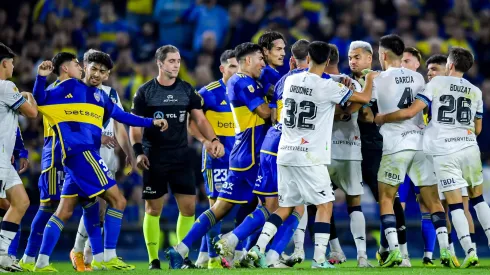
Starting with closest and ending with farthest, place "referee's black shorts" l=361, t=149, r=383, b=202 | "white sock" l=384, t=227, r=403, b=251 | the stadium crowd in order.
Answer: "white sock" l=384, t=227, r=403, b=251
"referee's black shorts" l=361, t=149, r=383, b=202
the stadium crowd

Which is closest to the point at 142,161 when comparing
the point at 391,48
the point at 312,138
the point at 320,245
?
the point at 312,138

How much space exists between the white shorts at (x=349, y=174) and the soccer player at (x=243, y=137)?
94 cm

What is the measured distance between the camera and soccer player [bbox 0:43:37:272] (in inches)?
356

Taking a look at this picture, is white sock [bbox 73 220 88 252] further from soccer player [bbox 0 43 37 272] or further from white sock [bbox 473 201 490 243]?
white sock [bbox 473 201 490 243]

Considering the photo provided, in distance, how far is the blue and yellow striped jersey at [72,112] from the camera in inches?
365

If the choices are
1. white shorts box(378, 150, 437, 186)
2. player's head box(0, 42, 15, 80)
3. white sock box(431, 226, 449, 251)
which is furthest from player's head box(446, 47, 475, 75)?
player's head box(0, 42, 15, 80)

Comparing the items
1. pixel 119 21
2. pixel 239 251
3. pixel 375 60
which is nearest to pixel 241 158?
pixel 239 251

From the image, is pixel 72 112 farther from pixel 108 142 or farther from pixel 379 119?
pixel 379 119

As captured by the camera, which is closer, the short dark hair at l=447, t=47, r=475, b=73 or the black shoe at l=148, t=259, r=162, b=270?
the short dark hair at l=447, t=47, r=475, b=73

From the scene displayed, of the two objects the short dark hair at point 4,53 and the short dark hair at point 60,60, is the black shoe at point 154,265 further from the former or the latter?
the short dark hair at point 4,53

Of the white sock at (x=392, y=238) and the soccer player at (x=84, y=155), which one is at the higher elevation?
the soccer player at (x=84, y=155)

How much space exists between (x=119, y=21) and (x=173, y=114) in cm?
939

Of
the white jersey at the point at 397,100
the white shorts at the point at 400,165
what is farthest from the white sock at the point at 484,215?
the white jersey at the point at 397,100

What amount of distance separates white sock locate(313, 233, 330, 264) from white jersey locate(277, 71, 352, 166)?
77 centimetres
